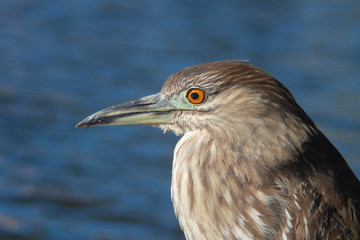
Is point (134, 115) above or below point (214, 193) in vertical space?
above

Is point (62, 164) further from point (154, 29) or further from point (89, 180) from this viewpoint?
point (154, 29)

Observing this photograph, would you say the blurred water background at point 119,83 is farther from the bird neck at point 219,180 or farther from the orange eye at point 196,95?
the orange eye at point 196,95

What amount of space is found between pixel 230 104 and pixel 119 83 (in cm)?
740

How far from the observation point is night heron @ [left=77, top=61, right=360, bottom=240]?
451 cm

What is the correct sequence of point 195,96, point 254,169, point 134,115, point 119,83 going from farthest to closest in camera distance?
point 119,83, point 134,115, point 195,96, point 254,169

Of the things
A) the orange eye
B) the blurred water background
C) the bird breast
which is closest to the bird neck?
the bird breast

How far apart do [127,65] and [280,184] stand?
8.49m

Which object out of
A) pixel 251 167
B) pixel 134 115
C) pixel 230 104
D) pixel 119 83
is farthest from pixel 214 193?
pixel 119 83

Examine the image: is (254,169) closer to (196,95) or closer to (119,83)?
(196,95)

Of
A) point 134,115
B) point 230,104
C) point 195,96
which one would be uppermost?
point 134,115

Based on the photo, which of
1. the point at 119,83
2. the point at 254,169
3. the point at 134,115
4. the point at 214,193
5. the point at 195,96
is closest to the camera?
the point at 254,169

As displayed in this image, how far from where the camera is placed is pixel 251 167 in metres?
4.61

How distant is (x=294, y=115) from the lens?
15.3 feet

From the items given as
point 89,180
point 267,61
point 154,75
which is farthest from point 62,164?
point 267,61
